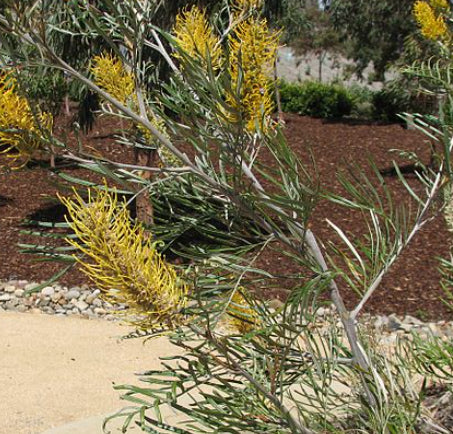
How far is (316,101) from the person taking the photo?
56.5 feet

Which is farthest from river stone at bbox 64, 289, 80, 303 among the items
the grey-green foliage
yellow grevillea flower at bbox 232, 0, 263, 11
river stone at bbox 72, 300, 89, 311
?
yellow grevillea flower at bbox 232, 0, 263, 11

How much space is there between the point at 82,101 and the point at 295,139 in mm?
6194

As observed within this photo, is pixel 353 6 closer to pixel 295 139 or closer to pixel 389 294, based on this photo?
pixel 295 139

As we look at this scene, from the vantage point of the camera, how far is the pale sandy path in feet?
12.9

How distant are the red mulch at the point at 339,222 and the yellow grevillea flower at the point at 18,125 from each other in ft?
0.18

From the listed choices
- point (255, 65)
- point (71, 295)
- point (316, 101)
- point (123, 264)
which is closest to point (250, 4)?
point (255, 65)

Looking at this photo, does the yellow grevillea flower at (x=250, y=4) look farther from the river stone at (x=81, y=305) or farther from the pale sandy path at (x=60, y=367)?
the river stone at (x=81, y=305)

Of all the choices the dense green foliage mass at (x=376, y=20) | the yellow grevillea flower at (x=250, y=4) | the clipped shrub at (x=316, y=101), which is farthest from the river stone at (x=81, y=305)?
the clipped shrub at (x=316, y=101)

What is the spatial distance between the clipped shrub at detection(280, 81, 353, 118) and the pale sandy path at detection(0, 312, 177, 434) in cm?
1231

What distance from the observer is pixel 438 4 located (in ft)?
5.95

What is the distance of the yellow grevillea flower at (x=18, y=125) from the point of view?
109 centimetres

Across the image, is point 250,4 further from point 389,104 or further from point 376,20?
point 376,20

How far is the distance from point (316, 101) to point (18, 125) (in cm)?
1654

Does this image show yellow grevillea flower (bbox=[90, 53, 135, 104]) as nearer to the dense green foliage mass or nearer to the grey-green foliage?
the grey-green foliage
